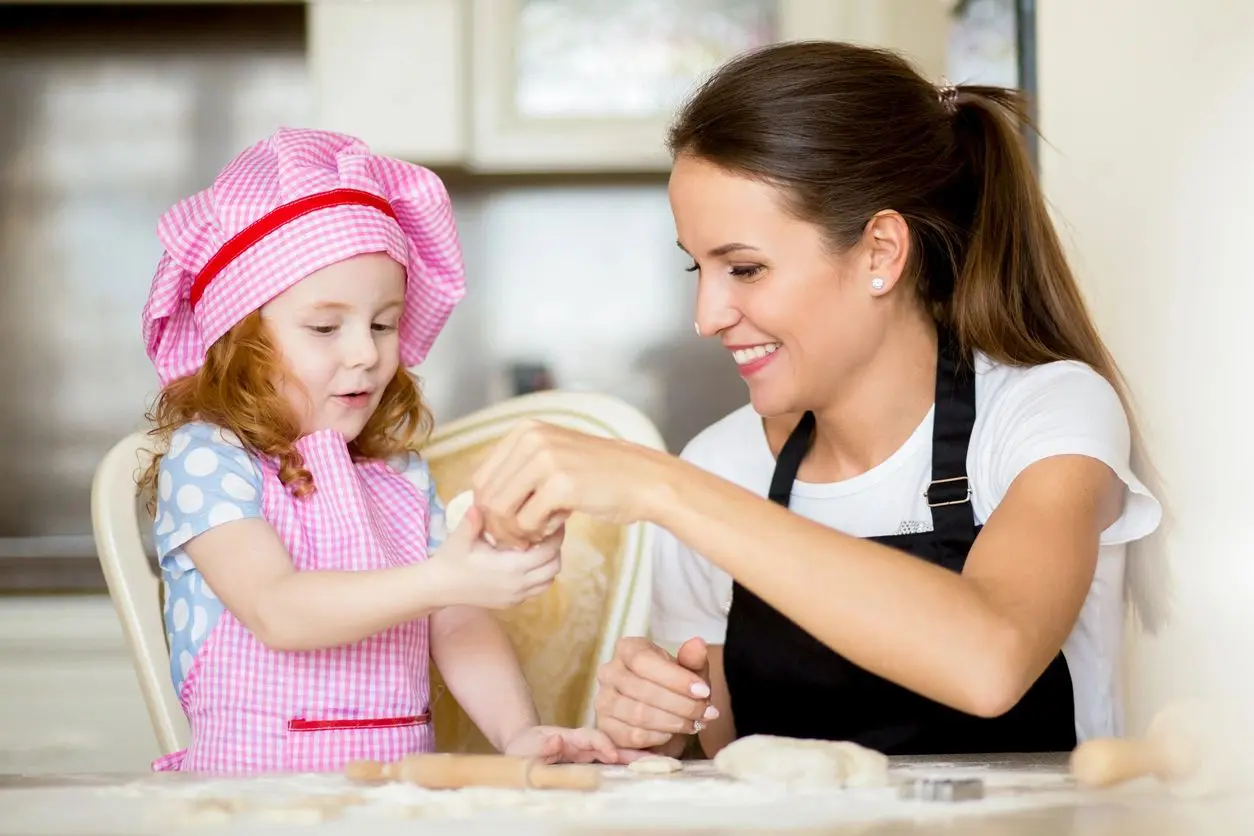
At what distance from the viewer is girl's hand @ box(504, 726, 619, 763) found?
1127 millimetres

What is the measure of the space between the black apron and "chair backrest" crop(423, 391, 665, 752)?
0.41ft

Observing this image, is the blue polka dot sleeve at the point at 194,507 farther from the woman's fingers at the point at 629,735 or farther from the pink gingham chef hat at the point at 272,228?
the woman's fingers at the point at 629,735

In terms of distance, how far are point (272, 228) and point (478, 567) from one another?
14.4 inches

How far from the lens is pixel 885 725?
4.00 ft

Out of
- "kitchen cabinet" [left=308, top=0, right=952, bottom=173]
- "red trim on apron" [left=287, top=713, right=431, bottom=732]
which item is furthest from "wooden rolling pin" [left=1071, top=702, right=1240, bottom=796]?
"kitchen cabinet" [left=308, top=0, right=952, bottom=173]

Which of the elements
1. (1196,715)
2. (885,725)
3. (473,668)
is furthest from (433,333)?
(1196,715)

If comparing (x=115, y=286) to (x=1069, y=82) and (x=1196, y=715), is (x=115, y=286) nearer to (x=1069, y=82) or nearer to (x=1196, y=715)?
(x=1069, y=82)

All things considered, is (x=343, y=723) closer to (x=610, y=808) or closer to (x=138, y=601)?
(x=138, y=601)

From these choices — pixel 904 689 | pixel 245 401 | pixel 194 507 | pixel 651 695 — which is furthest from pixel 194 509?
pixel 904 689

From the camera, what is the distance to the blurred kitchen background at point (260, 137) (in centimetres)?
257

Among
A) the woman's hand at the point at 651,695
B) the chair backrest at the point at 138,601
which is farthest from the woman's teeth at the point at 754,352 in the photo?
the chair backrest at the point at 138,601

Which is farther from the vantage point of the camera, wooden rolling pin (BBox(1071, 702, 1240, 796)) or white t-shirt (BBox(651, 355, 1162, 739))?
white t-shirt (BBox(651, 355, 1162, 739))

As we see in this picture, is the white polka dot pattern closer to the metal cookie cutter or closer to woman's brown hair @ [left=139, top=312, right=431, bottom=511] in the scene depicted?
woman's brown hair @ [left=139, top=312, right=431, bottom=511]

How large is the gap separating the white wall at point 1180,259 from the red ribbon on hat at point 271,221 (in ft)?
2.23
